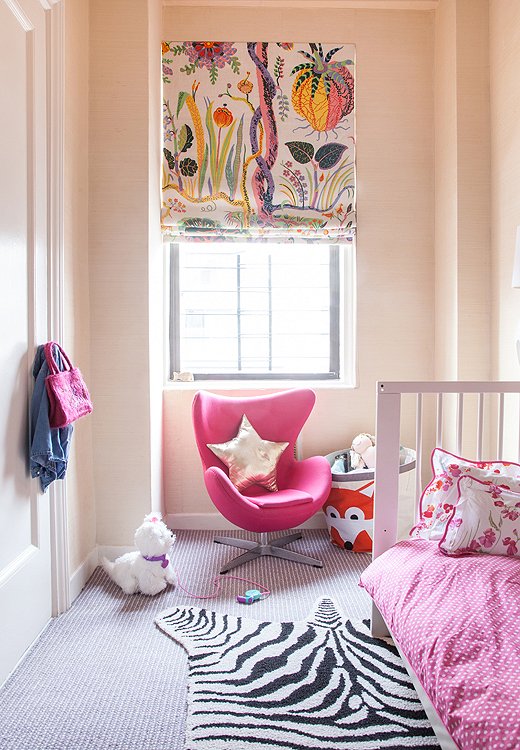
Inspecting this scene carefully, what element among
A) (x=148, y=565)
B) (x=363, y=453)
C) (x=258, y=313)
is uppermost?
(x=258, y=313)

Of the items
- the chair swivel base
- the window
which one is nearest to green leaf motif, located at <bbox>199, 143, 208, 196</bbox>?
the window

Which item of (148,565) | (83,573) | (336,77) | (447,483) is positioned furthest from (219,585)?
(336,77)

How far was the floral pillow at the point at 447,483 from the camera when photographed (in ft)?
6.25

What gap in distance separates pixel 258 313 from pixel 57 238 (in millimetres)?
1474

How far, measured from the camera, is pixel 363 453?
3.12m

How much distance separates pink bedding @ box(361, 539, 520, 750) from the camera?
3.65 feet

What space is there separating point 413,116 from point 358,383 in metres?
1.58

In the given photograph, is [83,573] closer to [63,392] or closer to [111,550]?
[111,550]

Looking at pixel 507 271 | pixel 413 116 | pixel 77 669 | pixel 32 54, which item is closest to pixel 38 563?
pixel 77 669

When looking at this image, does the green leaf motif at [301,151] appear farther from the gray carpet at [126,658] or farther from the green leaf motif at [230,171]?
the gray carpet at [126,658]

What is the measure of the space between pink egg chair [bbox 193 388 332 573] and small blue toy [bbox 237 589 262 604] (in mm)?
281

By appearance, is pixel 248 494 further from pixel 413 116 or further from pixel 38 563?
pixel 413 116

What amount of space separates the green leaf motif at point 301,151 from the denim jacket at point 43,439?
1.91 metres

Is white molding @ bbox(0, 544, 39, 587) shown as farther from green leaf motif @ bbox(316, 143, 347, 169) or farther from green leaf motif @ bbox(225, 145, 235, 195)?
green leaf motif @ bbox(316, 143, 347, 169)
